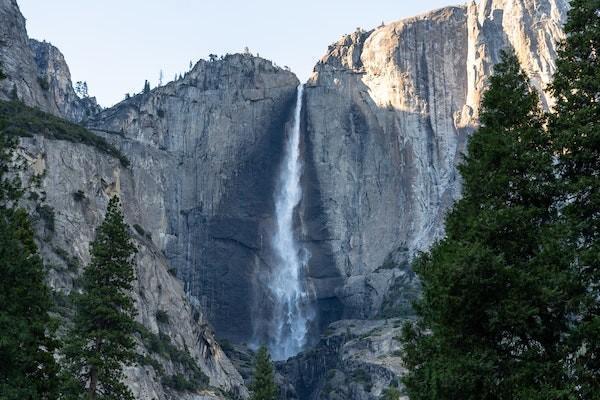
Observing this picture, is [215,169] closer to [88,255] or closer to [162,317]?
[162,317]

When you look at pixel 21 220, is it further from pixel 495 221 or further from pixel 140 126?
pixel 140 126

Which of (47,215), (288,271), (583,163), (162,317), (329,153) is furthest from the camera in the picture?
(329,153)

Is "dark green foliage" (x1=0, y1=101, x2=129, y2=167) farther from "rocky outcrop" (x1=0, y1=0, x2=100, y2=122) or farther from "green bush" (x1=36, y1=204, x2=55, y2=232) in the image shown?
"green bush" (x1=36, y1=204, x2=55, y2=232)

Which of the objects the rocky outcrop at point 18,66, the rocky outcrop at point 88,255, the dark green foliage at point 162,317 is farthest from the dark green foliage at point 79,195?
the rocky outcrop at point 18,66

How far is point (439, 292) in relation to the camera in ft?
59.3

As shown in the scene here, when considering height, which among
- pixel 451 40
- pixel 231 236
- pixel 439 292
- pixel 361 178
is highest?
pixel 451 40

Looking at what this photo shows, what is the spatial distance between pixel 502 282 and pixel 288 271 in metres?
103

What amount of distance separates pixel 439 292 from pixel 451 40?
11535 cm

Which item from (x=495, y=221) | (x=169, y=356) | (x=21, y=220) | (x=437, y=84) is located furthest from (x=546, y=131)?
(x=437, y=84)

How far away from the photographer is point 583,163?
18047 millimetres

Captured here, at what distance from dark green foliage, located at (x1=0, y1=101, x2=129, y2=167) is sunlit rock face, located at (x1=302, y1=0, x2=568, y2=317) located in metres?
47.6

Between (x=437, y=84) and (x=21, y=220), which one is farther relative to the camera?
(x=437, y=84)

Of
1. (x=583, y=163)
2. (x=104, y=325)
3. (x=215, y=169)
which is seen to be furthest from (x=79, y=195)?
(x=583, y=163)

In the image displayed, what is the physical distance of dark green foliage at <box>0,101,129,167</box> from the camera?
72631mm
